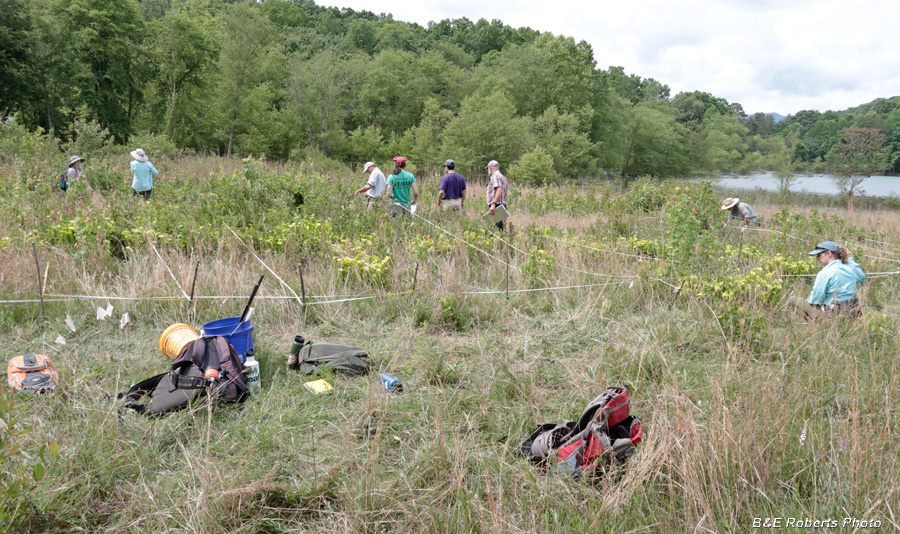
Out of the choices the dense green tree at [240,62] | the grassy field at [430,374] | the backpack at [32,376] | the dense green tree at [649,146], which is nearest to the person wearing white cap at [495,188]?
the grassy field at [430,374]

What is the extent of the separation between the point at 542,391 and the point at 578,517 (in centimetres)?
137

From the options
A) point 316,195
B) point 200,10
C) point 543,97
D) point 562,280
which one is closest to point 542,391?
point 562,280

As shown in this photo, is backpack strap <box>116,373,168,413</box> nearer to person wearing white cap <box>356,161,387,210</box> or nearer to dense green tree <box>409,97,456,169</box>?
person wearing white cap <box>356,161,387,210</box>

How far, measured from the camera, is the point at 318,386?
12.0 ft

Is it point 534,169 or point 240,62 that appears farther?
point 240,62

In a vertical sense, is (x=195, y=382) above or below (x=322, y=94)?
below

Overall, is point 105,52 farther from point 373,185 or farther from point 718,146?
point 718,146

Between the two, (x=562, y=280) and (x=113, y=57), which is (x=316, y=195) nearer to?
(x=562, y=280)

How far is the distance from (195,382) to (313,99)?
111ft

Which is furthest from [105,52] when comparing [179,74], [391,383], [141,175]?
A: [391,383]

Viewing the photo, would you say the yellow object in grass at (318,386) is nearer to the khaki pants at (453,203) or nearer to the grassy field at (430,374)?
the grassy field at (430,374)

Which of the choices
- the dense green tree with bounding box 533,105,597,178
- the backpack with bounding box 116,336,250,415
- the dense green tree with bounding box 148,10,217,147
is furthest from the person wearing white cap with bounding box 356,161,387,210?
the dense green tree with bounding box 533,105,597,178

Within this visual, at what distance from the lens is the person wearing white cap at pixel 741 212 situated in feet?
32.4

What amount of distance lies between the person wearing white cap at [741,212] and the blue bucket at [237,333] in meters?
8.52
